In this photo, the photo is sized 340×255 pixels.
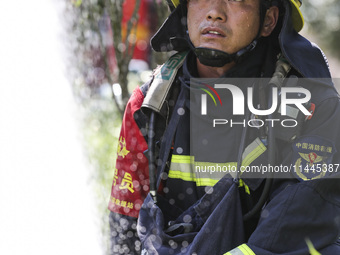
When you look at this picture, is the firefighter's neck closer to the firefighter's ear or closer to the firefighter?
the firefighter

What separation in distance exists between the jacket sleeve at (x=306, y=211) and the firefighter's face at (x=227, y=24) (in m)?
0.67

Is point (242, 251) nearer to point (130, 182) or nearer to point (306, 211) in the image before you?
point (306, 211)

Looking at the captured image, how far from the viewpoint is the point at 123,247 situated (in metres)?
2.87

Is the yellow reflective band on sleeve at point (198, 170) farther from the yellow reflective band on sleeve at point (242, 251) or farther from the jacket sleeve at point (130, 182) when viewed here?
the yellow reflective band on sleeve at point (242, 251)

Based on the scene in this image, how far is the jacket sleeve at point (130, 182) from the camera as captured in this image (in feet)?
9.31

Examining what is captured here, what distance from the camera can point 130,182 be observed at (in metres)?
2.85

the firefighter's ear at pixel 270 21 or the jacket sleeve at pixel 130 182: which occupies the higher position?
the firefighter's ear at pixel 270 21

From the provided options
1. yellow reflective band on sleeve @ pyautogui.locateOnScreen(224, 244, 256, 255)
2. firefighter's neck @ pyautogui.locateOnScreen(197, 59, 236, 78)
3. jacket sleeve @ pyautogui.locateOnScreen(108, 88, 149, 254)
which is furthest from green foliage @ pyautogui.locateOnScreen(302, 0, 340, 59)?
yellow reflective band on sleeve @ pyautogui.locateOnScreen(224, 244, 256, 255)

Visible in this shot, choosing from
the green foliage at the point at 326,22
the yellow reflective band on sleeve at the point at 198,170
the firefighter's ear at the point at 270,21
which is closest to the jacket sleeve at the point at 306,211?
the yellow reflective band on sleeve at the point at 198,170

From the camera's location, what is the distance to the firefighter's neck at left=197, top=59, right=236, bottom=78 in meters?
2.78

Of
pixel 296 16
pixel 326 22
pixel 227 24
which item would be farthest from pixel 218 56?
pixel 326 22

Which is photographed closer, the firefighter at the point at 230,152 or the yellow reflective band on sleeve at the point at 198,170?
the firefighter at the point at 230,152

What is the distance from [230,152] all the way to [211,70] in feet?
1.72

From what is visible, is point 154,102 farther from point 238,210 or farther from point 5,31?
point 5,31
